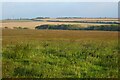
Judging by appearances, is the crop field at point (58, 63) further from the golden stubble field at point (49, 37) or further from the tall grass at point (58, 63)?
the golden stubble field at point (49, 37)

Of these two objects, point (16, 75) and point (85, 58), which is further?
point (85, 58)

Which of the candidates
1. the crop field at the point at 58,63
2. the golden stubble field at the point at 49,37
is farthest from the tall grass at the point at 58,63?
the golden stubble field at the point at 49,37

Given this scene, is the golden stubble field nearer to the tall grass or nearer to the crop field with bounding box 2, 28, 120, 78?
the crop field with bounding box 2, 28, 120, 78

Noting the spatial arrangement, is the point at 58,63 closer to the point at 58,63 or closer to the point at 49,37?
the point at 58,63

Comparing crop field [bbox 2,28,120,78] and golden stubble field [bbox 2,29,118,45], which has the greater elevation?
golden stubble field [bbox 2,29,118,45]

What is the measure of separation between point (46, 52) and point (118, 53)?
17.2 ft

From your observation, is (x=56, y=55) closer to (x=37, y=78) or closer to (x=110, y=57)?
(x=110, y=57)

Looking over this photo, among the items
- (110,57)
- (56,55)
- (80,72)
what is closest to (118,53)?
(110,57)

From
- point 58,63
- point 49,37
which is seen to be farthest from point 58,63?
point 49,37

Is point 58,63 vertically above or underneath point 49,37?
underneath

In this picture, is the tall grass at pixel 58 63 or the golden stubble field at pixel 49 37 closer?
the tall grass at pixel 58 63

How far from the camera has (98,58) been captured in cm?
2173

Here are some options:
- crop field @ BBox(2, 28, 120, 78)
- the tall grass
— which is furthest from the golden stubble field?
the tall grass

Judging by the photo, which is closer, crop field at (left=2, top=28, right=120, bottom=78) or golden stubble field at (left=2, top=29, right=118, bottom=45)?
crop field at (left=2, top=28, right=120, bottom=78)
